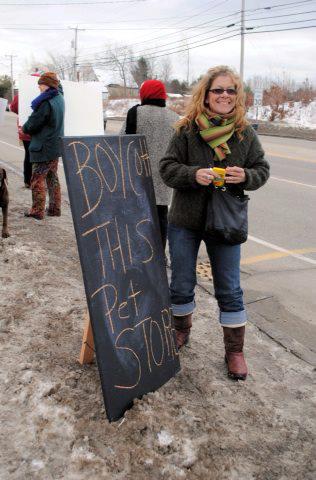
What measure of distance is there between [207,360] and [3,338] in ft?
4.62

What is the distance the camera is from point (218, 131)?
8.54 feet

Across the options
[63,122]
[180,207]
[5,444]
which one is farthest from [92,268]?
[63,122]

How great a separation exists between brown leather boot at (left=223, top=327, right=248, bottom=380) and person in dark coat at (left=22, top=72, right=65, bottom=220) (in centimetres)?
352

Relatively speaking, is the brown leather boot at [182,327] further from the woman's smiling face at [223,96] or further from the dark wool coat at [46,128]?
the dark wool coat at [46,128]

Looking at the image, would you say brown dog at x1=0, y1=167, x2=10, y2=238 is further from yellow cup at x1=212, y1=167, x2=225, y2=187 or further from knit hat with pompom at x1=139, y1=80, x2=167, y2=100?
yellow cup at x1=212, y1=167, x2=225, y2=187

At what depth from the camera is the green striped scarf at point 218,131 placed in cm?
261

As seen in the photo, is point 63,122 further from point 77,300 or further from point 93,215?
point 93,215

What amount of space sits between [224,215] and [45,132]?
3.68 m

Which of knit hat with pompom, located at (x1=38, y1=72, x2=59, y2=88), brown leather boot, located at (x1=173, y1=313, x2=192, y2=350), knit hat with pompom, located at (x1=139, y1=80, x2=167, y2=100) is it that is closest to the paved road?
brown leather boot, located at (x1=173, y1=313, x2=192, y2=350)

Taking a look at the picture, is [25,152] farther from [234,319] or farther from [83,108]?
[234,319]

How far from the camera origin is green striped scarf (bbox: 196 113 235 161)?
2.61 metres

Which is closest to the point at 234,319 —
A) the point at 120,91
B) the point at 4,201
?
the point at 4,201

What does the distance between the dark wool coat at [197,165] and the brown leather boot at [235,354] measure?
0.72 m

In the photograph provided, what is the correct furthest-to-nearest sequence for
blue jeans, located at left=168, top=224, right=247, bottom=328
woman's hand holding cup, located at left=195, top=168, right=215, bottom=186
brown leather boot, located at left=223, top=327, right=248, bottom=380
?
brown leather boot, located at left=223, top=327, right=248, bottom=380 < blue jeans, located at left=168, top=224, right=247, bottom=328 < woman's hand holding cup, located at left=195, top=168, right=215, bottom=186
